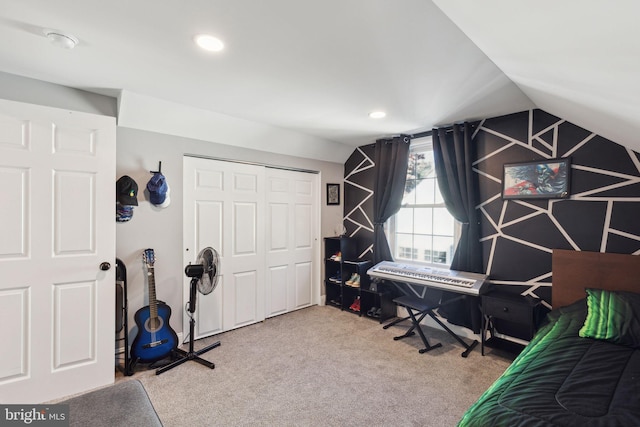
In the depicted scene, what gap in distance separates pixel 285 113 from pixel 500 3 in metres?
2.19

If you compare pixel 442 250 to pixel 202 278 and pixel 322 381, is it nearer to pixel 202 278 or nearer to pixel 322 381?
pixel 322 381

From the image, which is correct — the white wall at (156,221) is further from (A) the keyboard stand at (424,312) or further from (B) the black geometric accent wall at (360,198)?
(A) the keyboard stand at (424,312)

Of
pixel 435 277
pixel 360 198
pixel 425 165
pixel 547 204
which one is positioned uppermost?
pixel 425 165

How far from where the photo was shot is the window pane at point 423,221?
3.79 m

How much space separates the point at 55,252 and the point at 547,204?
422cm

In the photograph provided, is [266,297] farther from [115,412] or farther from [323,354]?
[115,412]

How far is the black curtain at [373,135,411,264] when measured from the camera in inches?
152

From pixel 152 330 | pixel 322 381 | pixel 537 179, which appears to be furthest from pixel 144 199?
pixel 537 179

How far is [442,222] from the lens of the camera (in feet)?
12.0

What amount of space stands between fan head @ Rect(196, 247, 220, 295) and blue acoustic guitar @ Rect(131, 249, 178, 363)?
0.40 m

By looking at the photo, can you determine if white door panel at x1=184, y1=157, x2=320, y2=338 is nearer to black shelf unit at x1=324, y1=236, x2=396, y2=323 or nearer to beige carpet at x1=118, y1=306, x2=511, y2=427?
black shelf unit at x1=324, y1=236, x2=396, y2=323

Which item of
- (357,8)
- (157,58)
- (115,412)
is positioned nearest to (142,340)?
(115,412)

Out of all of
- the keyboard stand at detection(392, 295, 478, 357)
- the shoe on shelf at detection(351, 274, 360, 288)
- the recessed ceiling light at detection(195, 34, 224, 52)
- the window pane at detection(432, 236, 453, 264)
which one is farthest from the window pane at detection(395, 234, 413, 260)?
the recessed ceiling light at detection(195, 34, 224, 52)

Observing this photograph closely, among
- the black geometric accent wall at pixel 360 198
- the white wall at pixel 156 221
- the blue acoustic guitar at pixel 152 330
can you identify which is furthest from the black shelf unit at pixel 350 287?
the blue acoustic guitar at pixel 152 330
